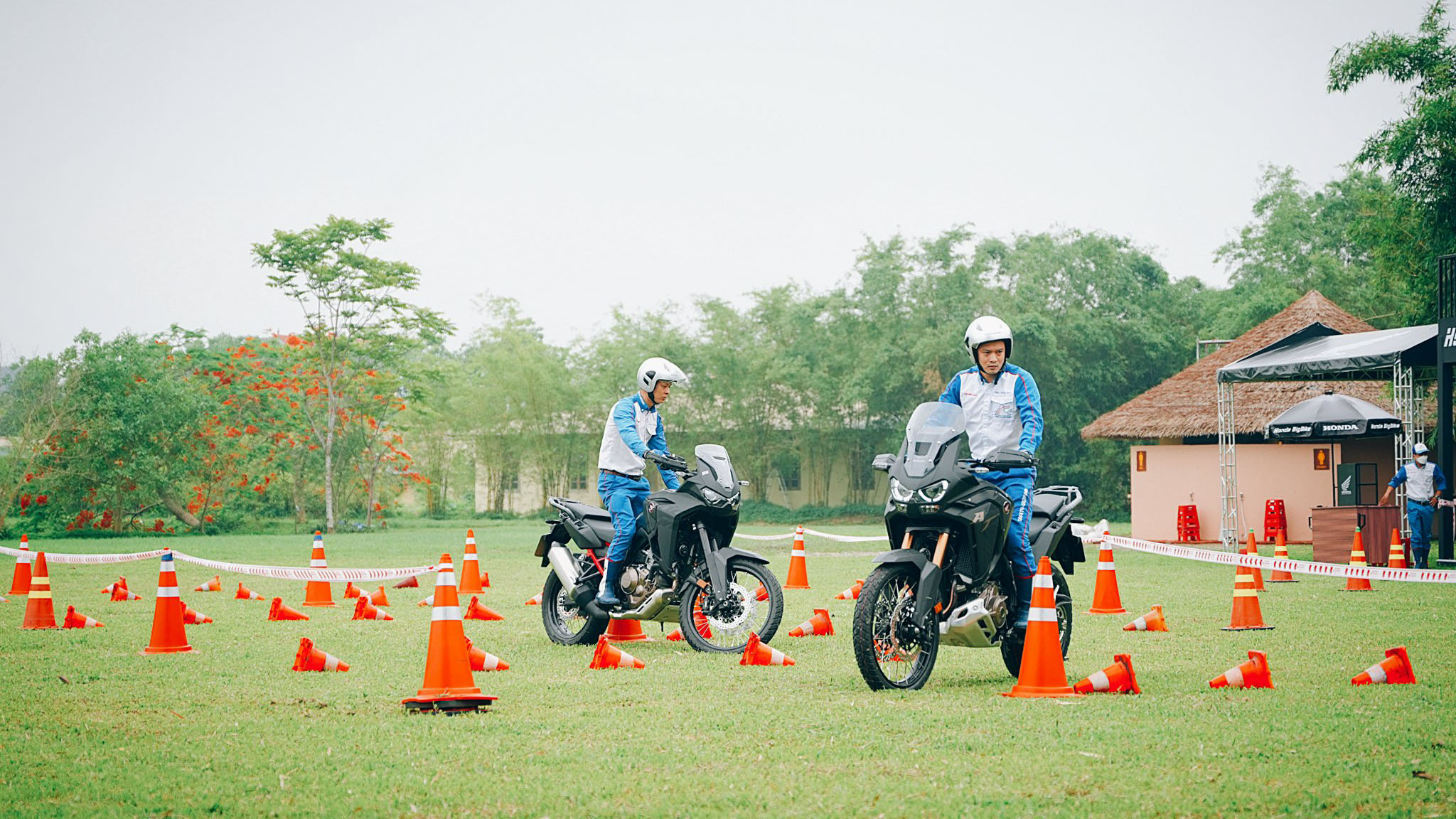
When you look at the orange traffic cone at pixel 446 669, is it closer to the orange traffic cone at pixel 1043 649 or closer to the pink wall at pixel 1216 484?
the orange traffic cone at pixel 1043 649

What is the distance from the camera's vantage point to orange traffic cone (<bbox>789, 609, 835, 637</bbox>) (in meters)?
9.75

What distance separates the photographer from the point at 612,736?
18.9ft

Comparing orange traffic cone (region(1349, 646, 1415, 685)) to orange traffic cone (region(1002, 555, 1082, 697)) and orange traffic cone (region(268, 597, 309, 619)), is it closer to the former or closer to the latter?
orange traffic cone (region(1002, 555, 1082, 697))

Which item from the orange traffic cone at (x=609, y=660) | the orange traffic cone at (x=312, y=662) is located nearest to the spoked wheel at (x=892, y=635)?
the orange traffic cone at (x=609, y=660)

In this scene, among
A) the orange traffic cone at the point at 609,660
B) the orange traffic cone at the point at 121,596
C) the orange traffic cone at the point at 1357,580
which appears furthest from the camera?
the orange traffic cone at the point at 1357,580

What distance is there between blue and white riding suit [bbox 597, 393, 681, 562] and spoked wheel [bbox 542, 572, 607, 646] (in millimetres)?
648

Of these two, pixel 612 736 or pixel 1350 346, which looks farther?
pixel 1350 346

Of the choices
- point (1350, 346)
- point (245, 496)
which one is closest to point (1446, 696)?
point (1350, 346)

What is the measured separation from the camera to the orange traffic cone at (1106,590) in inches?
460

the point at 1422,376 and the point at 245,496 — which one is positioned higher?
the point at 1422,376

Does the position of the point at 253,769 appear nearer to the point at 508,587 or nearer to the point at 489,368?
the point at 508,587

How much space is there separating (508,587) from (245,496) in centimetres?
2431

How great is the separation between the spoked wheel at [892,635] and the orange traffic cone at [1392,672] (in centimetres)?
229

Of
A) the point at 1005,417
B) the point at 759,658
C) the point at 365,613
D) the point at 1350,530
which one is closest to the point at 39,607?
the point at 365,613
